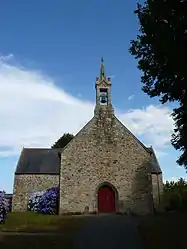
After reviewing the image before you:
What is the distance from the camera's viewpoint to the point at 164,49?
8.91m

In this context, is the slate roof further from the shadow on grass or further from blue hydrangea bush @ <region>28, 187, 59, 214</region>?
the shadow on grass

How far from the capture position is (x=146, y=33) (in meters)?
9.70

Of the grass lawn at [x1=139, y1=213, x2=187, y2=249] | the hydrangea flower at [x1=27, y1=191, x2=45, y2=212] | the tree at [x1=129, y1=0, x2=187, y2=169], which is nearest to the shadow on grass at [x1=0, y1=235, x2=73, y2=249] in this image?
the grass lawn at [x1=139, y1=213, x2=187, y2=249]

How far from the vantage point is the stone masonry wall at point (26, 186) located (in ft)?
110

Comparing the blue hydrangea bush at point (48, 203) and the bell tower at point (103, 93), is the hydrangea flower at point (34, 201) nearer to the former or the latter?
the blue hydrangea bush at point (48, 203)

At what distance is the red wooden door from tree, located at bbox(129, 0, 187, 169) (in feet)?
54.0

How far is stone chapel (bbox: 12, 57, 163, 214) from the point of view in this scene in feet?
87.7

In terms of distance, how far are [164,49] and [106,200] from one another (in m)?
19.9

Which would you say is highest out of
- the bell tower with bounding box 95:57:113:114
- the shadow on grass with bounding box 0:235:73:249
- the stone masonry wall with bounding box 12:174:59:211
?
the bell tower with bounding box 95:57:113:114

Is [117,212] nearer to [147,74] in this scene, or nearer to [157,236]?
[157,236]

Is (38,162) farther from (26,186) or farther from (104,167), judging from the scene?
(104,167)

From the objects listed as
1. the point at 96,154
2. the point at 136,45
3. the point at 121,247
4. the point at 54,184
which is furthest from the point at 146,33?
the point at 54,184

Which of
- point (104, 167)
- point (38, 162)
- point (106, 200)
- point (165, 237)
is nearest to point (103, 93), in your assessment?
point (104, 167)

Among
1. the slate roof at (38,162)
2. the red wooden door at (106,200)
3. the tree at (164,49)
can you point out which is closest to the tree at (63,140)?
the slate roof at (38,162)
